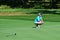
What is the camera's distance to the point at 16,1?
174ft

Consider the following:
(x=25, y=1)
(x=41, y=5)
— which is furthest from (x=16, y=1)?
(x=41, y=5)

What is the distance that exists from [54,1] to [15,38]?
3978cm

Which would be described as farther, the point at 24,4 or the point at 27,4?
the point at 27,4

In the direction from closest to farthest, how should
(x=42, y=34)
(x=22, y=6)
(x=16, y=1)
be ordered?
(x=42, y=34) → (x=22, y=6) → (x=16, y=1)

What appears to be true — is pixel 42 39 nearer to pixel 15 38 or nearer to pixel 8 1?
pixel 15 38

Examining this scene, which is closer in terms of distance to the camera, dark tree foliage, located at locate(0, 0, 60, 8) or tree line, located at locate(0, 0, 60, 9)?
tree line, located at locate(0, 0, 60, 9)

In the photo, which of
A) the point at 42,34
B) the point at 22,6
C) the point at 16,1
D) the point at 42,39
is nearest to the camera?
the point at 42,39

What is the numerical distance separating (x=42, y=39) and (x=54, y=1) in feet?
131

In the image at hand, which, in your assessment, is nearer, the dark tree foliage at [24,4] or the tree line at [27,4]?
the tree line at [27,4]

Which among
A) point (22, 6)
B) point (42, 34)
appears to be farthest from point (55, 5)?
point (42, 34)

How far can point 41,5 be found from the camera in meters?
49.6

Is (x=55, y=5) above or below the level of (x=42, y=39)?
below

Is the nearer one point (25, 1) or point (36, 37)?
point (36, 37)

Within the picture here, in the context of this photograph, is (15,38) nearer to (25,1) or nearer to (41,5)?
(41,5)
